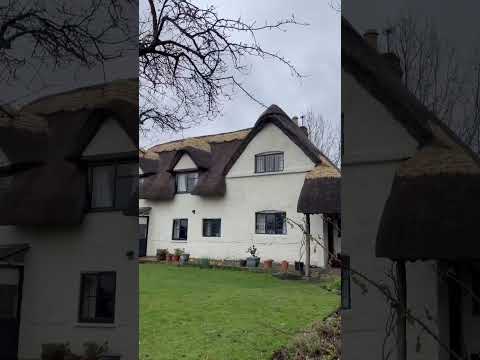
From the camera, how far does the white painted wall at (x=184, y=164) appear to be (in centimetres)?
135

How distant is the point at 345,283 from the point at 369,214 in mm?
198

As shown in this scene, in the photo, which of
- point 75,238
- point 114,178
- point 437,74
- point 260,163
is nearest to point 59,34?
point 114,178

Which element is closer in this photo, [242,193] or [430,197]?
[430,197]

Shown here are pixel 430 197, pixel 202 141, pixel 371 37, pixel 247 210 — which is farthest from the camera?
pixel 202 141

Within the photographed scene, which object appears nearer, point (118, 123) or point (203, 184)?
point (118, 123)

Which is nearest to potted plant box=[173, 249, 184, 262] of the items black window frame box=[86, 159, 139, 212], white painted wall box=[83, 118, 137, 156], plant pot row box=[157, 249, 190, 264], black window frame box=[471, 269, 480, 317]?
plant pot row box=[157, 249, 190, 264]

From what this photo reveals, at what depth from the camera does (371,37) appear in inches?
49.1

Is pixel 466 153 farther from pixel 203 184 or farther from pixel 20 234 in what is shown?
pixel 20 234

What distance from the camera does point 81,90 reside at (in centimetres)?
140

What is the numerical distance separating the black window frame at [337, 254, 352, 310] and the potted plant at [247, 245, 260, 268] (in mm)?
258

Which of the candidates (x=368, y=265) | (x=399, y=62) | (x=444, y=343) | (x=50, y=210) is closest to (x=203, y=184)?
(x=50, y=210)

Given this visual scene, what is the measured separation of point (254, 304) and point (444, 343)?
505mm

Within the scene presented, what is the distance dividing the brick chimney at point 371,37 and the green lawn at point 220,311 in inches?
27.3

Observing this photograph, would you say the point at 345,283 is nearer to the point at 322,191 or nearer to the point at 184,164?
the point at 322,191
